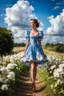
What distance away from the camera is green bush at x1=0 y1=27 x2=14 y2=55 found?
84.2 feet

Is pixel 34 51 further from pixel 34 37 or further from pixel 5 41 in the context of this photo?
pixel 5 41

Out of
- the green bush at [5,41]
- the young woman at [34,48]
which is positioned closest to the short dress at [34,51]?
the young woman at [34,48]

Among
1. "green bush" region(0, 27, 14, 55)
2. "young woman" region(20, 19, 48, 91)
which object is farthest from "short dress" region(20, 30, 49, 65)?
"green bush" region(0, 27, 14, 55)

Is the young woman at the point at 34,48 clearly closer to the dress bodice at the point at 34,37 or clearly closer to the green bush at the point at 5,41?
the dress bodice at the point at 34,37

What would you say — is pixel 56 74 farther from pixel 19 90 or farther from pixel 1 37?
pixel 1 37

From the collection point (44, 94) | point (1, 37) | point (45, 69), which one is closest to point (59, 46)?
point (1, 37)

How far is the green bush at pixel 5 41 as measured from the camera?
25.7 m

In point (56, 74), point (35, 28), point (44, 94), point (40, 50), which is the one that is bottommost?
point (44, 94)

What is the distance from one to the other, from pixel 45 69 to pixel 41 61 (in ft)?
5.88

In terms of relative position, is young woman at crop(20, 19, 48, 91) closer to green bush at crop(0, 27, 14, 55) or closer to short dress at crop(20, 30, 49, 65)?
short dress at crop(20, 30, 49, 65)

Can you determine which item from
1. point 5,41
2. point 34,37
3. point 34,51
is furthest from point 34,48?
point 5,41

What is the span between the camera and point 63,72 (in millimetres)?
7918

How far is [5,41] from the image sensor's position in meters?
26.2

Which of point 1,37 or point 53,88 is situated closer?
Answer: point 53,88
